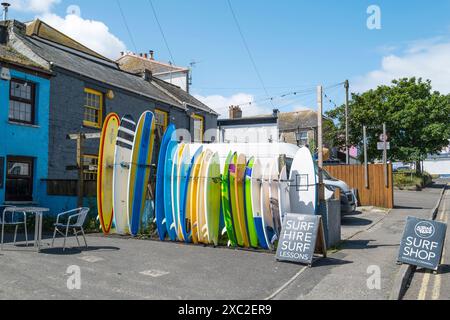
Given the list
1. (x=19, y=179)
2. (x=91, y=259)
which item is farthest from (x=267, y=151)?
(x=19, y=179)

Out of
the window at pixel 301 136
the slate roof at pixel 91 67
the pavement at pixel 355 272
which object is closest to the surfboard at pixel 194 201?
the pavement at pixel 355 272

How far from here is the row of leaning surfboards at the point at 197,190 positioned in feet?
30.5

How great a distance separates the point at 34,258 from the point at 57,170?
780cm

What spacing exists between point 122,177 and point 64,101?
5801mm

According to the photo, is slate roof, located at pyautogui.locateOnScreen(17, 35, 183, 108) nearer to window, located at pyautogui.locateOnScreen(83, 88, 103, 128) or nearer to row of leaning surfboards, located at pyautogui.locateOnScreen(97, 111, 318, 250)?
window, located at pyautogui.locateOnScreen(83, 88, 103, 128)

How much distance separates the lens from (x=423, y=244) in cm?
759

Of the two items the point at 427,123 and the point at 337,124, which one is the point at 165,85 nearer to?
the point at 337,124

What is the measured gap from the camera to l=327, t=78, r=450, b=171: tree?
116 feet

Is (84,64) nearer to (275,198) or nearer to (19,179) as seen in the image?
(19,179)

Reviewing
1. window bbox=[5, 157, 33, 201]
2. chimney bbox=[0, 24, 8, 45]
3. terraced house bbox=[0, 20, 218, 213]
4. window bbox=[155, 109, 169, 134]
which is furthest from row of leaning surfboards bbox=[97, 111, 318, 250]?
window bbox=[155, 109, 169, 134]

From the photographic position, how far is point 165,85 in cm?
2481

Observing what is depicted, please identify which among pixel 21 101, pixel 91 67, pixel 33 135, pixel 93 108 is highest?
pixel 91 67

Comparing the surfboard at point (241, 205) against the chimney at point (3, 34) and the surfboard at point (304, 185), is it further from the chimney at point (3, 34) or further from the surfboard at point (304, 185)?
the chimney at point (3, 34)

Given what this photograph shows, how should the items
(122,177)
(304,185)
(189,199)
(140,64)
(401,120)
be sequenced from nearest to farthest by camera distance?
(304,185)
(189,199)
(122,177)
(140,64)
(401,120)
